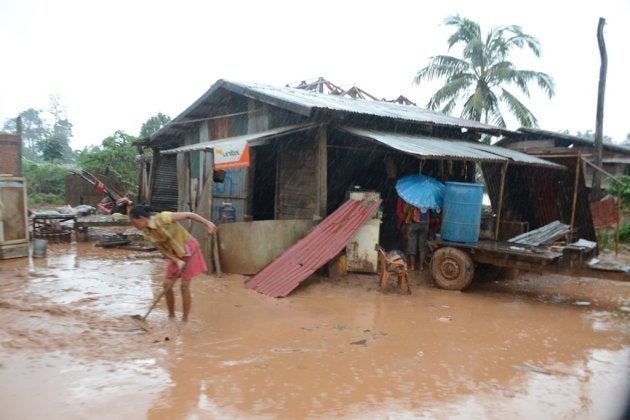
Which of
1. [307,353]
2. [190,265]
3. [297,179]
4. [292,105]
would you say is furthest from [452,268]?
[190,265]

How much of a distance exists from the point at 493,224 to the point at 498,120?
10606 millimetres

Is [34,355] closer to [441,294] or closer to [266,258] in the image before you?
[266,258]

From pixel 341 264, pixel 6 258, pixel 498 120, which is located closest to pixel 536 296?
pixel 341 264

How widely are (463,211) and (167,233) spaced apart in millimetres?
4842

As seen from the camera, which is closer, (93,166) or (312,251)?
(312,251)

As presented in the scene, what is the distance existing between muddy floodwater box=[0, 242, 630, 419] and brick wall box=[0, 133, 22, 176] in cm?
1316

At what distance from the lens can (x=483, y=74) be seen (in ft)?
65.6

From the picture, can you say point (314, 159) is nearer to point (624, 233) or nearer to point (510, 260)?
point (510, 260)

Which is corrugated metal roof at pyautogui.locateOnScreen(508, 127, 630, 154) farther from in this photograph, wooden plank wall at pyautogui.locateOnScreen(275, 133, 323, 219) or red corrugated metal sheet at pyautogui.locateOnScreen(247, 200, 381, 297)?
red corrugated metal sheet at pyautogui.locateOnScreen(247, 200, 381, 297)

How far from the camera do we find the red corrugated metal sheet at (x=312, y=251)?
714 cm

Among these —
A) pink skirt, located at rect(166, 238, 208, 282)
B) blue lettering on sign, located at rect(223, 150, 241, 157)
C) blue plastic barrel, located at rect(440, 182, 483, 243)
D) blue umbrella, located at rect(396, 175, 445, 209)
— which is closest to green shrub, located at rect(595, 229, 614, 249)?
blue plastic barrel, located at rect(440, 182, 483, 243)

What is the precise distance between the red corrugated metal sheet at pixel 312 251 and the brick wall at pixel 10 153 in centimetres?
1570

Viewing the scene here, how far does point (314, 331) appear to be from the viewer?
536cm

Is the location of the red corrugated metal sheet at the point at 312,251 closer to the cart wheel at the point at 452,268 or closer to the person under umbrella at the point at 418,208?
the person under umbrella at the point at 418,208
